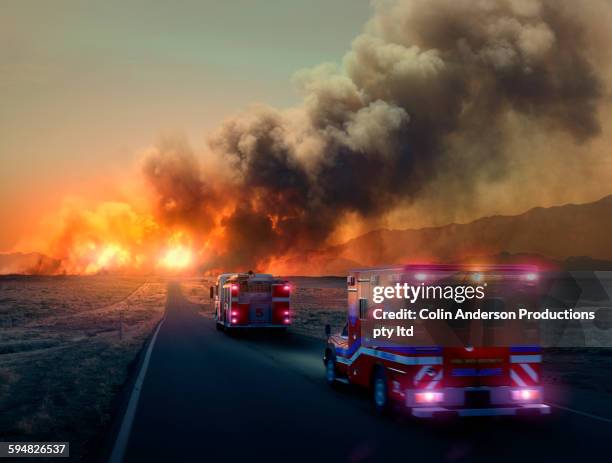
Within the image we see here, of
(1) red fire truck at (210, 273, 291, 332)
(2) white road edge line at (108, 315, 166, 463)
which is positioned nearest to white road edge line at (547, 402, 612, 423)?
(2) white road edge line at (108, 315, 166, 463)

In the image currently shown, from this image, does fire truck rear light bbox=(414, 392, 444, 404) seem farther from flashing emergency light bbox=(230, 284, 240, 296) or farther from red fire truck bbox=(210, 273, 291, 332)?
flashing emergency light bbox=(230, 284, 240, 296)

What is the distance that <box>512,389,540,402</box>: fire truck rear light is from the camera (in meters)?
10.6

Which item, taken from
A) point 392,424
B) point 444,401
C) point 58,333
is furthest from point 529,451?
point 58,333

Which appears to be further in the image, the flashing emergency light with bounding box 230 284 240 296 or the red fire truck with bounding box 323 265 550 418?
the flashing emergency light with bounding box 230 284 240 296

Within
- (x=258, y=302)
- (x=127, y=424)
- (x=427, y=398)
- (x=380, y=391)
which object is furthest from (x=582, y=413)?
(x=258, y=302)

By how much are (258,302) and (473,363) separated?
19358 mm

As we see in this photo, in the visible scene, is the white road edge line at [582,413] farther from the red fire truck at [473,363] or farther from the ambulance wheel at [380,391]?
the ambulance wheel at [380,391]

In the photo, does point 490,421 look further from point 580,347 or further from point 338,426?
point 580,347

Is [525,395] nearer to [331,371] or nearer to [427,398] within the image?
[427,398]

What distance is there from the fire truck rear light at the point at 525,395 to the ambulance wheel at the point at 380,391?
2038mm

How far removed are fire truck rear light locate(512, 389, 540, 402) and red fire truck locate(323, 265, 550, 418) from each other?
0.02 meters

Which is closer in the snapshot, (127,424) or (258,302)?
(127,424)

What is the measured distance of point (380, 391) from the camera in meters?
11.5

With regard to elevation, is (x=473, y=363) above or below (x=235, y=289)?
below
